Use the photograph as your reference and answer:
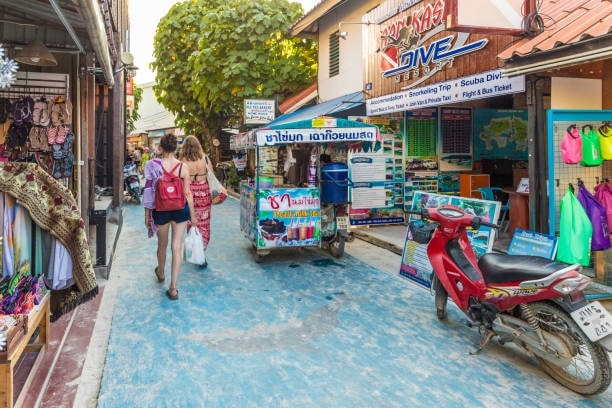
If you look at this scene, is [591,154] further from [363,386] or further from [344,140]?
[363,386]

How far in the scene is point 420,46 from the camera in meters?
8.19

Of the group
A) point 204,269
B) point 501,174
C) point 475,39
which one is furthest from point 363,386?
point 501,174

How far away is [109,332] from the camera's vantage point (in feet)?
14.2

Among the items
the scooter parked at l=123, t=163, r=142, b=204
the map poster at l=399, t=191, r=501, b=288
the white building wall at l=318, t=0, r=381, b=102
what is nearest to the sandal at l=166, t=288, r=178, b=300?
the map poster at l=399, t=191, r=501, b=288

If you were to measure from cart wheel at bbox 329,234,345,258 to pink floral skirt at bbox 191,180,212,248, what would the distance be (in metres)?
2.01

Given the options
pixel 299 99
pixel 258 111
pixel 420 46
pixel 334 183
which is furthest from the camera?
pixel 299 99

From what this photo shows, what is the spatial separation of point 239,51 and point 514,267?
41.1 feet

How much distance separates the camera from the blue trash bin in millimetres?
7090

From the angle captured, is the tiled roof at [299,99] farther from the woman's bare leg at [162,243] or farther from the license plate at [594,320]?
the license plate at [594,320]

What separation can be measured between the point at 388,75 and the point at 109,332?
23.3 ft

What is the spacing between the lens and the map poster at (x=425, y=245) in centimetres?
480

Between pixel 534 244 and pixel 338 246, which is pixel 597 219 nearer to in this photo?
pixel 534 244

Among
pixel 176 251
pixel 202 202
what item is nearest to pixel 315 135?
pixel 202 202

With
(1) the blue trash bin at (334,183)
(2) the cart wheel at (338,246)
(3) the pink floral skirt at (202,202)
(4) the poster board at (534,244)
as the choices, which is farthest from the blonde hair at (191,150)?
(4) the poster board at (534,244)
